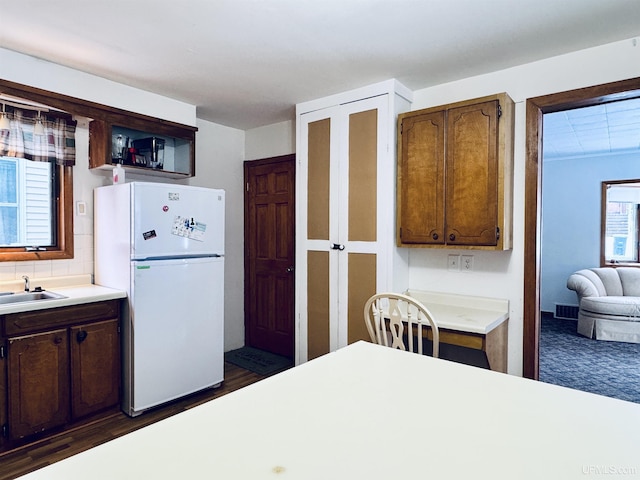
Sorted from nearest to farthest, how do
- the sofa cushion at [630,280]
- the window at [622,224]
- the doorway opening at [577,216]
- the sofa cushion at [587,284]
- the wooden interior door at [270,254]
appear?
the wooden interior door at [270,254], the doorway opening at [577,216], the sofa cushion at [587,284], the sofa cushion at [630,280], the window at [622,224]

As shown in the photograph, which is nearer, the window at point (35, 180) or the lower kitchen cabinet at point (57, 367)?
the lower kitchen cabinet at point (57, 367)

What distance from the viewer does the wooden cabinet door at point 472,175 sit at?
251cm

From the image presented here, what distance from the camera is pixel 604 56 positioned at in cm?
236

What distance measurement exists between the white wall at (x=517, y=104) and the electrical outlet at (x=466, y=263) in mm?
35

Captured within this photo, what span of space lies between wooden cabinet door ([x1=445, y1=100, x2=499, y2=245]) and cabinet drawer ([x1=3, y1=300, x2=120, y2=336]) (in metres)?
2.36

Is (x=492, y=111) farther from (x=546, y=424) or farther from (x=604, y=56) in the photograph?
(x=546, y=424)

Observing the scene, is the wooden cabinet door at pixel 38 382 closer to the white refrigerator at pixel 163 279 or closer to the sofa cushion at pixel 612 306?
the white refrigerator at pixel 163 279

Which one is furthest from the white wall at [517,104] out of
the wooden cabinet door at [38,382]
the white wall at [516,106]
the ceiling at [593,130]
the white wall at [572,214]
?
the white wall at [572,214]

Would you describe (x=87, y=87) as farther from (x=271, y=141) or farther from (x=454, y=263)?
(x=454, y=263)

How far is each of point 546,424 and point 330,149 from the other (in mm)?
2613

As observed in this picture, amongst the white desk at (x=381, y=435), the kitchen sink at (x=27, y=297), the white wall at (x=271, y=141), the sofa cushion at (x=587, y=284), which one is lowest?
the sofa cushion at (x=587, y=284)

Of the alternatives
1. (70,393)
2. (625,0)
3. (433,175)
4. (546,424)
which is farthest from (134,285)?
(625,0)

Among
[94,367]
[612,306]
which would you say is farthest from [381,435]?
[612,306]

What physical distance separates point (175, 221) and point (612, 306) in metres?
5.05
